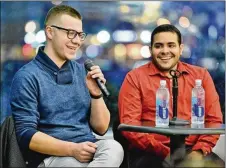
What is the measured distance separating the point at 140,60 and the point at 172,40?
295 mm

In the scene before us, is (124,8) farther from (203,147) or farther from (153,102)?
(203,147)

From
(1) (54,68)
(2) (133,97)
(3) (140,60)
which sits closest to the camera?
(1) (54,68)

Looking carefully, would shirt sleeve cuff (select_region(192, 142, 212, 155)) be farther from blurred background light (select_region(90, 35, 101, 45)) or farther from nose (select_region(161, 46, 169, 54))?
blurred background light (select_region(90, 35, 101, 45))

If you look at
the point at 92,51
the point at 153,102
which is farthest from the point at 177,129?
the point at 92,51

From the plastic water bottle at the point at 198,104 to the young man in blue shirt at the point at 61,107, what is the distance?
0.51 meters

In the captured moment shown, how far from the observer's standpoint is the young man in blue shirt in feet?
9.45

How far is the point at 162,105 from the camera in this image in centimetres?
325

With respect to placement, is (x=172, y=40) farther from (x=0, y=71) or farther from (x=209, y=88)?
(x=0, y=71)

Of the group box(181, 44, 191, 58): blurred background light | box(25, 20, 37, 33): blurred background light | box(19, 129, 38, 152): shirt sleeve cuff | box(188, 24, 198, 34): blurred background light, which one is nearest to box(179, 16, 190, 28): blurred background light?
box(188, 24, 198, 34): blurred background light

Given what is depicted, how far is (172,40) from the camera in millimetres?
3420

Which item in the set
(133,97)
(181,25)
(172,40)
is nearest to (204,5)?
(181,25)

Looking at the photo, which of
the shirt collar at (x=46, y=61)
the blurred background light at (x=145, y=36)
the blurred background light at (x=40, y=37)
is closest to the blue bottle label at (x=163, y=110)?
the blurred background light at (x=145, y=36)

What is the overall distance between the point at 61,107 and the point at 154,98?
0.64m

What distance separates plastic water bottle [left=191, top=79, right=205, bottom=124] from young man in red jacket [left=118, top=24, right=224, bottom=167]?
5cm
